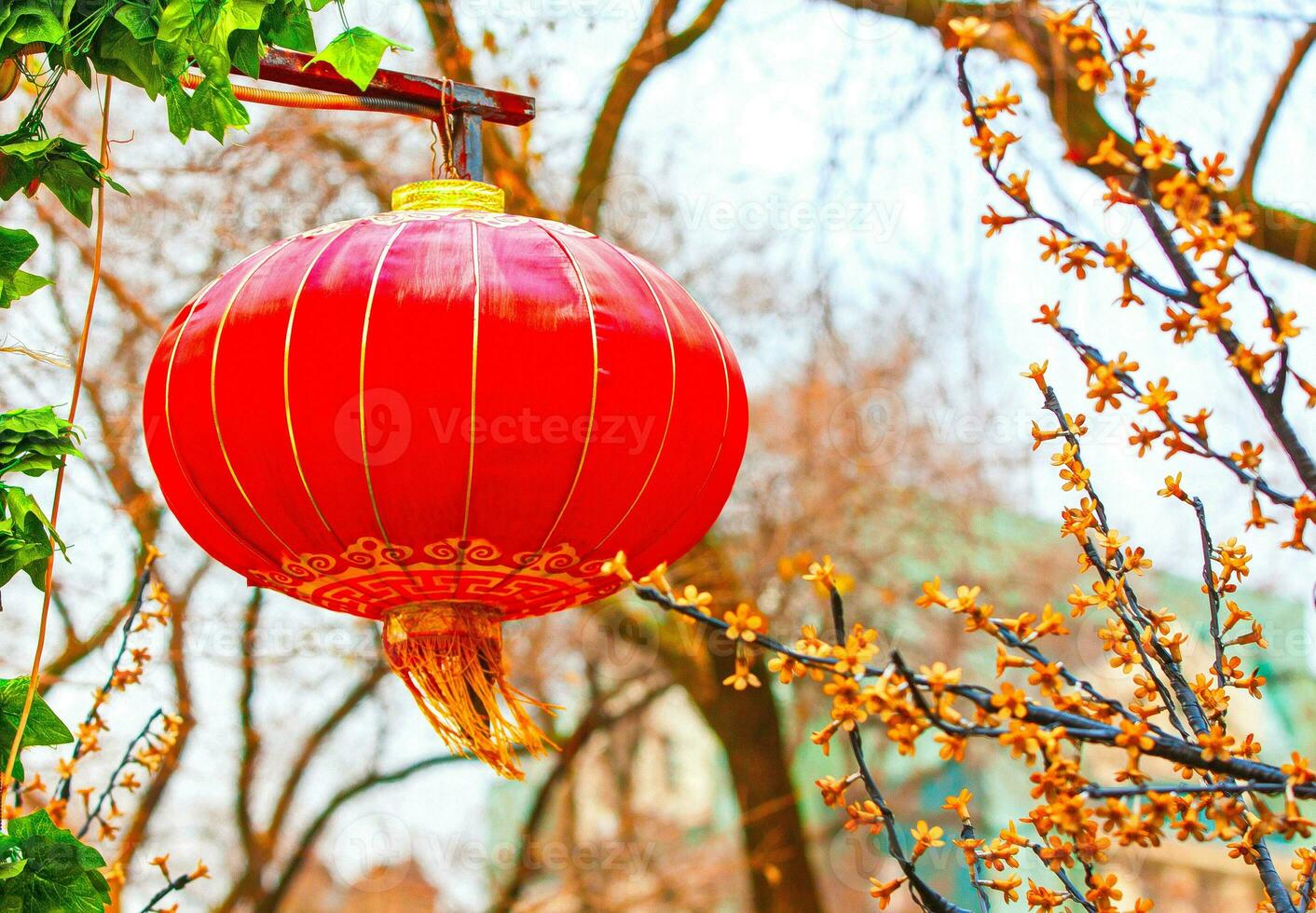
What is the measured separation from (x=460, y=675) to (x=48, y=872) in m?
0.54

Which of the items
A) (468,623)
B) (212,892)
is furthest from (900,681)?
(212,892)

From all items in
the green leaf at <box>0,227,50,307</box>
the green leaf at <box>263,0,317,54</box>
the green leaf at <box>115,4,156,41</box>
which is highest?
the green leaf at <box>263,0,317,54</box>

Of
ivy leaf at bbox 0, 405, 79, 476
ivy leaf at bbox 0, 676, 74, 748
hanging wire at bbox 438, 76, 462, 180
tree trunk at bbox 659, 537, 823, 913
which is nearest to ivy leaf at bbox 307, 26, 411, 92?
hanging wire at bbox 438, 76, 462, 180

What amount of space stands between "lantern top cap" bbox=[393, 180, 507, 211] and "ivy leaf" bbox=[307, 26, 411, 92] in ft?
0.79

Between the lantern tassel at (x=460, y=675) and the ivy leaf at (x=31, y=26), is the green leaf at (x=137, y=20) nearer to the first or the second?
the ivy leaf at (x=31, y=26)

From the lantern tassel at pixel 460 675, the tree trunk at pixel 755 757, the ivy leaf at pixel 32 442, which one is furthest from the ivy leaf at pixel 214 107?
the tree trunk at pixel 755 757

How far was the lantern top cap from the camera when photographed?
197cm

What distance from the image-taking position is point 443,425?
5.42 ft

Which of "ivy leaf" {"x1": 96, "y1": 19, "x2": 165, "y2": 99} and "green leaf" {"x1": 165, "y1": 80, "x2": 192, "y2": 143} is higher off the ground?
"ivy leaf" {"x1": 96, "y1": 19, "x2": 165, "y2": 99}

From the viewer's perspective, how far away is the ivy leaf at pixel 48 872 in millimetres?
1542

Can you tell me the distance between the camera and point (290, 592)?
75.9 inches

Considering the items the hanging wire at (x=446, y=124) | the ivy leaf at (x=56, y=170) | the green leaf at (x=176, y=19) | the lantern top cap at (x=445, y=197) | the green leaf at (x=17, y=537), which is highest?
the hanging wire at (x=446, y=124)

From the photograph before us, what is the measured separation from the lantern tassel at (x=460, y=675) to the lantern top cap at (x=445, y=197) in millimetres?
547

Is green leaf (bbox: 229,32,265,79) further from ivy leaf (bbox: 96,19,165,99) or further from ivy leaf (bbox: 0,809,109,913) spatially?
ivy leaf (bbox: 0,809,109,913)
